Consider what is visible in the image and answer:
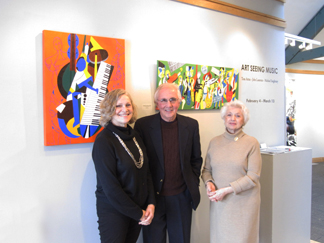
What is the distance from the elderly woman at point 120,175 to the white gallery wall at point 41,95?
1.51ft

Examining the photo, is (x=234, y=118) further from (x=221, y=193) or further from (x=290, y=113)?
(x=290, y=113)

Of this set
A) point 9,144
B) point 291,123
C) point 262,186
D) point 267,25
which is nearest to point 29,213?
point 9,144

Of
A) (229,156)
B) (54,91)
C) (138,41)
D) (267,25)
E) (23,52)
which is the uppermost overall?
(267,25)

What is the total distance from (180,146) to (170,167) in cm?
20

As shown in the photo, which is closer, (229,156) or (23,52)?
(23,52)

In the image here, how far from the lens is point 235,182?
2.07 meters

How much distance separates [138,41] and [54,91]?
958mm

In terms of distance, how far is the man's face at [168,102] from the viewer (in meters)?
2.18

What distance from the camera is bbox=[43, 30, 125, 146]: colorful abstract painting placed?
203 cm

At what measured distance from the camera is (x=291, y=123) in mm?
7875

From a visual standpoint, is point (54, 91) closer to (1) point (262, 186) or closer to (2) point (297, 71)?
(1) point (262, 186)

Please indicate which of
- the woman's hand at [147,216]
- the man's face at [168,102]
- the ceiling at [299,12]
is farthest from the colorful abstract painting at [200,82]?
the ceiling at [299,12]

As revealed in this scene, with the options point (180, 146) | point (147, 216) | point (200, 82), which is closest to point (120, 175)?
point (147, 216)

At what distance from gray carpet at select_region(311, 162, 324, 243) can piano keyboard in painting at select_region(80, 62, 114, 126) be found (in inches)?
138
